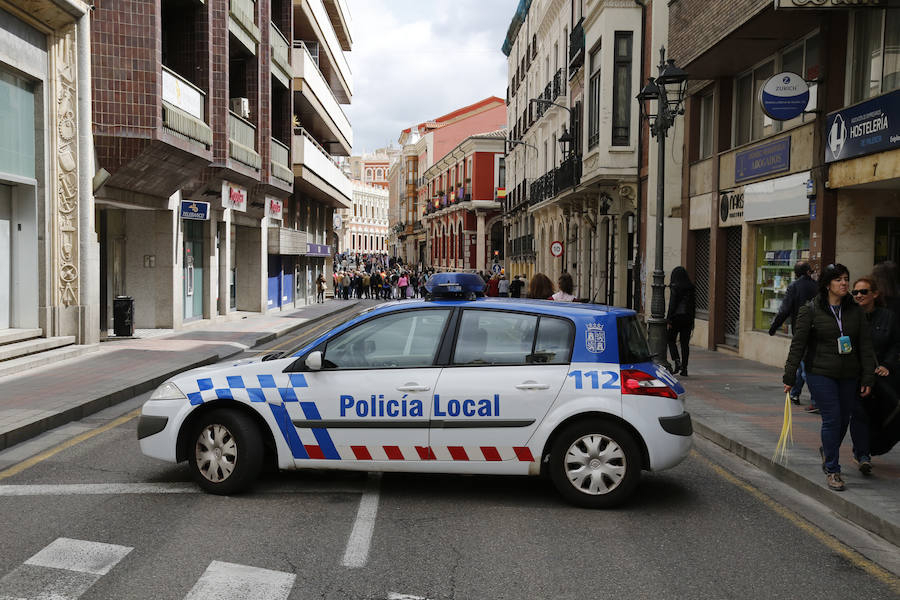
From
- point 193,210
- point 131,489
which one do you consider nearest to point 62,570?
point 131,489

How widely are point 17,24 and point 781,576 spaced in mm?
13879

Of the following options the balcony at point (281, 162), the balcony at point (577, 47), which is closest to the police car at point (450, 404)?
the balcony at point (281, 162)

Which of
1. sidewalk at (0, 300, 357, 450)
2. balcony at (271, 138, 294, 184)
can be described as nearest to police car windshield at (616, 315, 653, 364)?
sidewalk at (0, 300, 357, 450)

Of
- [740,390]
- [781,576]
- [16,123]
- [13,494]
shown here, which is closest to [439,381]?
[781,576]

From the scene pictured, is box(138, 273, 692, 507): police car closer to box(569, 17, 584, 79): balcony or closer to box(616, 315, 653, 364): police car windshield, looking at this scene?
box(616, 315, 653, 364): police car windshield

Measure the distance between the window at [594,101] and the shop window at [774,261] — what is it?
9965 mm

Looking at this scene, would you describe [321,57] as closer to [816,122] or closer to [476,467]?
[816,122]

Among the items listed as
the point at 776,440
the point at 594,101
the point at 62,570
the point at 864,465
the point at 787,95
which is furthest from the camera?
the point at 594,101

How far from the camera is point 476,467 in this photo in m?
6.25

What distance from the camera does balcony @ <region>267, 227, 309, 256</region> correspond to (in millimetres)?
31844

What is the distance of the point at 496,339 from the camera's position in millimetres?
6348

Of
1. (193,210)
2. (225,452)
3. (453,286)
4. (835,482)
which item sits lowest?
(835,482)

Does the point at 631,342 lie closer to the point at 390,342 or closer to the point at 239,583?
the point at 390,342

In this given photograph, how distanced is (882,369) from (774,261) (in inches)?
376
